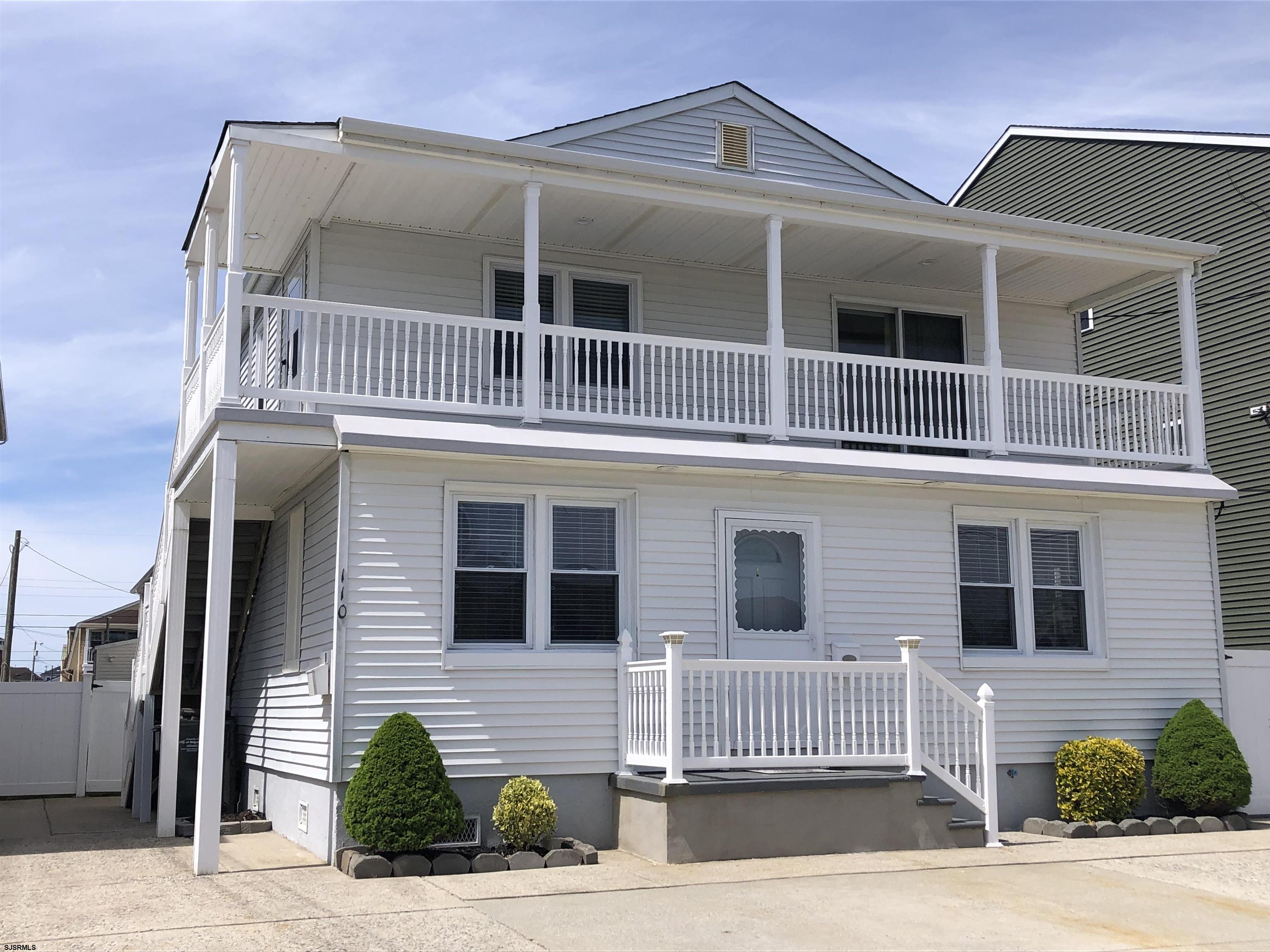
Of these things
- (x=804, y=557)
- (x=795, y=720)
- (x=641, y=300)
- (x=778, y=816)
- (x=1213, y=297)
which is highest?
(x=1213, y=297)

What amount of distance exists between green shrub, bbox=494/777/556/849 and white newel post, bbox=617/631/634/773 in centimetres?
109

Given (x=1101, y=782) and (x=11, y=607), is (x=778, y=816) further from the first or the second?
(x=11, y=607)

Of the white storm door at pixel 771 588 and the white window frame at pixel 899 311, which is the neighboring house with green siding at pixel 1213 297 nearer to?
the white window frame at pixel 899 311

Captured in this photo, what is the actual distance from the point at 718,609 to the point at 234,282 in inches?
217

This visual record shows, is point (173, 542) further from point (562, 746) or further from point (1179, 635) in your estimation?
point (1179, 635)

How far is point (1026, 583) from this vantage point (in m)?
13.8

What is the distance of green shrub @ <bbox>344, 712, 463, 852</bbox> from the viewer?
9.93 metres

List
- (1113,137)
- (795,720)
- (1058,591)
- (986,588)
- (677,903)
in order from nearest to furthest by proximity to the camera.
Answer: (677,903) → (795,720) → (986,588) → (1058,591) → (1113,137)

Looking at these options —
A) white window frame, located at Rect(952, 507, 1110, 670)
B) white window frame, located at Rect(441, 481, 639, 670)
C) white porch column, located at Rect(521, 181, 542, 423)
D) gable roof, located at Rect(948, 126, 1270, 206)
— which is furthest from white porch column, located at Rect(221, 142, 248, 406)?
gable roof, located at Rect(948, 126, 1270, 206)

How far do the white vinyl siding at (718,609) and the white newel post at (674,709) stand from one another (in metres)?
1.28

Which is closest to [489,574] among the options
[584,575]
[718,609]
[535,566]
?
[535,566]

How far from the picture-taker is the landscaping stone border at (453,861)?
9.88 meters

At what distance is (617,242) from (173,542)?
6.01 m

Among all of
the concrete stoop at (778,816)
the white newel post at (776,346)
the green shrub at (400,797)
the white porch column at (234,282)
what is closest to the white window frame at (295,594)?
the white porch column at (234,282)
